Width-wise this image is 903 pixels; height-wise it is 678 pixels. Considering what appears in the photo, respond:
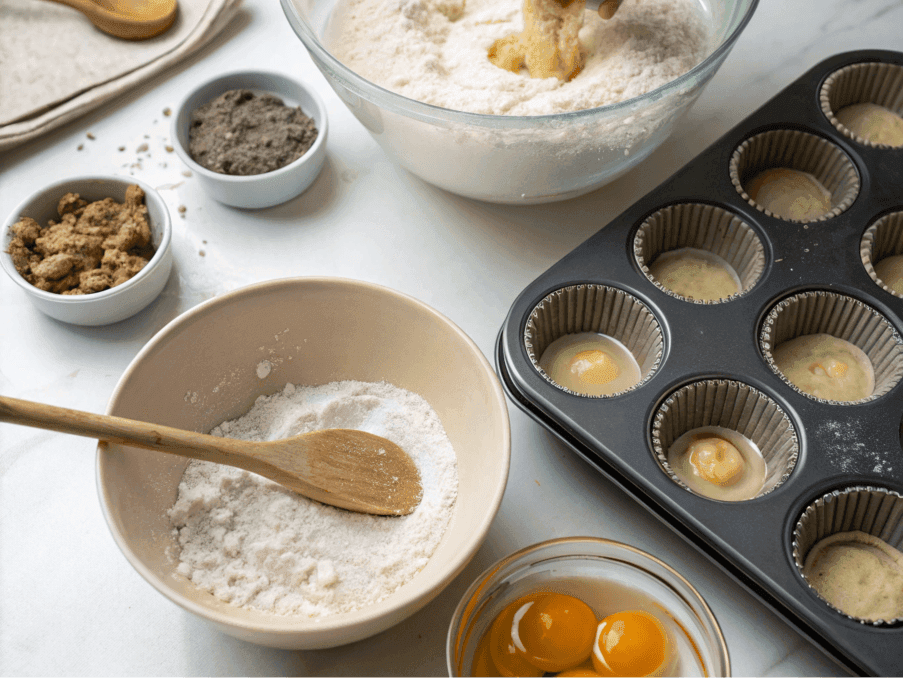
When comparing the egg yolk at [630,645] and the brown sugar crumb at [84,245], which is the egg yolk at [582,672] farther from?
the brown sugar crumb at [84,245]

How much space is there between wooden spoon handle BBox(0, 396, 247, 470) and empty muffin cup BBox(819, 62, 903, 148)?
3.99 feet

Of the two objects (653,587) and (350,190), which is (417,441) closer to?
(653,587)

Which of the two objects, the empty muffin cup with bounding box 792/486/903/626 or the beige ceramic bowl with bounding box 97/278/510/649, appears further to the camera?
the empty muffin cup with bounding box 792/486/903/626

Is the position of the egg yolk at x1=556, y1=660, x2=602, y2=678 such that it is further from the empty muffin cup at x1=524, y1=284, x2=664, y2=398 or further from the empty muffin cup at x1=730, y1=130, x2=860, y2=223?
the empty muffin cup at x1=730, y1=130, x2=860, y2=223

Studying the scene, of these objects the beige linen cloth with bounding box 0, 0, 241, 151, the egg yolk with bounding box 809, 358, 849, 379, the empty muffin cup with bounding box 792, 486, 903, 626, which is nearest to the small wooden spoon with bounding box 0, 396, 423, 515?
the empty muffin cup with bounding box 792, 486, 903, 626

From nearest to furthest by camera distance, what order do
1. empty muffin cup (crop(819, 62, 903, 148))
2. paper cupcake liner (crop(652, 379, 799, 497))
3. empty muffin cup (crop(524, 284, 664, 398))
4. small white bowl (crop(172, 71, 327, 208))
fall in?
paper cupcake liner (crop(652, 379, 799, 497)) < empty muffin cup (crop(524, 284, 664, 398)) < small white bowl (crop(172, 71, 327, 208)) < empty muffin cup (crop(819, 62, 903, 148))

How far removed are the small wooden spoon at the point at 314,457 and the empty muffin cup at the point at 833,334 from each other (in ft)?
1.77

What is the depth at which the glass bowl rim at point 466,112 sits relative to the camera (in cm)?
102

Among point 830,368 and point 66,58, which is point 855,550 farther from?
point 66,58

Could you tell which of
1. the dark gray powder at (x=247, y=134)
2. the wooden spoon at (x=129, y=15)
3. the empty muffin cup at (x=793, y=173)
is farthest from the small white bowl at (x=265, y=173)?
the empty muffin cup at (x=793, y=173)

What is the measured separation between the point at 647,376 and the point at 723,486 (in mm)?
176

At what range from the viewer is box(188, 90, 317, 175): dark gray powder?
51.0 inches

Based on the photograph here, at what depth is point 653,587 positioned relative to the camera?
86 cm

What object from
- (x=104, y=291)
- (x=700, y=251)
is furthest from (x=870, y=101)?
(x=104, y=291)
